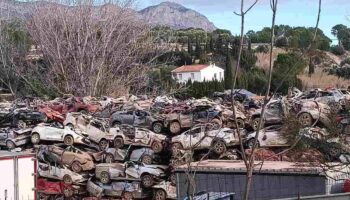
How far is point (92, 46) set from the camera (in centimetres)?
4234

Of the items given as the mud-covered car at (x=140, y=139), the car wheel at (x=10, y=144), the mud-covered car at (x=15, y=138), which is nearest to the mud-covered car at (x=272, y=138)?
the mud-covered car at (x=140, y=139)

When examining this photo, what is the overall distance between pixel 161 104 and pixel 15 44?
32.5 metres

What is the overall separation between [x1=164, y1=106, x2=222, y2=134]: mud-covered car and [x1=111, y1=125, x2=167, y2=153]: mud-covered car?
76 cm

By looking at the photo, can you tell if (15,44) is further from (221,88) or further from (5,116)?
(5,116)

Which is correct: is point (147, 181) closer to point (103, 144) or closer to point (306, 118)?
point (103, 144)

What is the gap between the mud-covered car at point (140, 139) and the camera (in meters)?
22.2

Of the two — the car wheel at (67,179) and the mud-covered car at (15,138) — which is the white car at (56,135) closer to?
the mud-covered car at (15,138)

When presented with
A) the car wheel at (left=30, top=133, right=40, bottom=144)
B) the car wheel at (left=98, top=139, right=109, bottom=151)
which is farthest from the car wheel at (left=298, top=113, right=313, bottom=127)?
the car wheel at (left=30, top=133, right=40, bottom=144)

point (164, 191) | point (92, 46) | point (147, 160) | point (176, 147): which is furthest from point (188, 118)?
point (92, 46)

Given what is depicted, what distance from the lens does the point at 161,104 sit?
1099 inches

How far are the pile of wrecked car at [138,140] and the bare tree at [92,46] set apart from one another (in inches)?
632

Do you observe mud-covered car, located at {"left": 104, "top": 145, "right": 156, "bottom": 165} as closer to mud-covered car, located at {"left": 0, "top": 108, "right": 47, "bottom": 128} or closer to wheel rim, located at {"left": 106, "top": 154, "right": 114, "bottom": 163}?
wheel rim, located at {"left": 106, "top": 154, "right": 114, "bottom": 163}

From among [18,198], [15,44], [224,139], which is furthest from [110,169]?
[15,44]

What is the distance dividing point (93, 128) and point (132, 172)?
408cm
